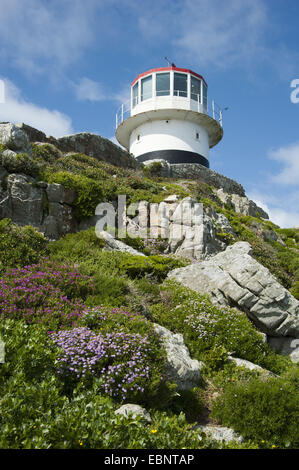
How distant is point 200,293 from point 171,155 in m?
21.5

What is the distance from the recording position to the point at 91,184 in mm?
15039

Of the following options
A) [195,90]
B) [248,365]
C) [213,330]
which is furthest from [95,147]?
[248,365]

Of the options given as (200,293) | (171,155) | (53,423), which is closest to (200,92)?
(171,155)

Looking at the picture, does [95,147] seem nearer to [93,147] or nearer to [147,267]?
[93,147]

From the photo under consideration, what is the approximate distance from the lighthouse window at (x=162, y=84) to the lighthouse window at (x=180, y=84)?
0.59m

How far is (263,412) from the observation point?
219 inches

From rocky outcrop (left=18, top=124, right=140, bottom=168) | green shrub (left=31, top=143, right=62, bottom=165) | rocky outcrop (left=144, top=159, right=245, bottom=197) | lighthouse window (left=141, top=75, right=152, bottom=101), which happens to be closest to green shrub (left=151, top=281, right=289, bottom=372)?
green shrub (left=31, top=143, right=62, bottom=165)

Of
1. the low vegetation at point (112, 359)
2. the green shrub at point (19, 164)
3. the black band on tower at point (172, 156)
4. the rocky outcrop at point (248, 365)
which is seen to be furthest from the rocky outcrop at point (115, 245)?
the black band on tower at point (172, 156)

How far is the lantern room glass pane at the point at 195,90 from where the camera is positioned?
101 ft

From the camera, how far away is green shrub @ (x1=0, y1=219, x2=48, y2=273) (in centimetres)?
924

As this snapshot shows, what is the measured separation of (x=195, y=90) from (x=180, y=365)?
28693 mm

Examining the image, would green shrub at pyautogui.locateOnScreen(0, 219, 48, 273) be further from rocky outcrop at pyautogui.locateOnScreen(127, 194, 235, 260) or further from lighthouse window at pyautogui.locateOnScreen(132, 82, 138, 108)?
lighthouse window at pyautogui.locateOnScreen(132, 82, 138, 108)
